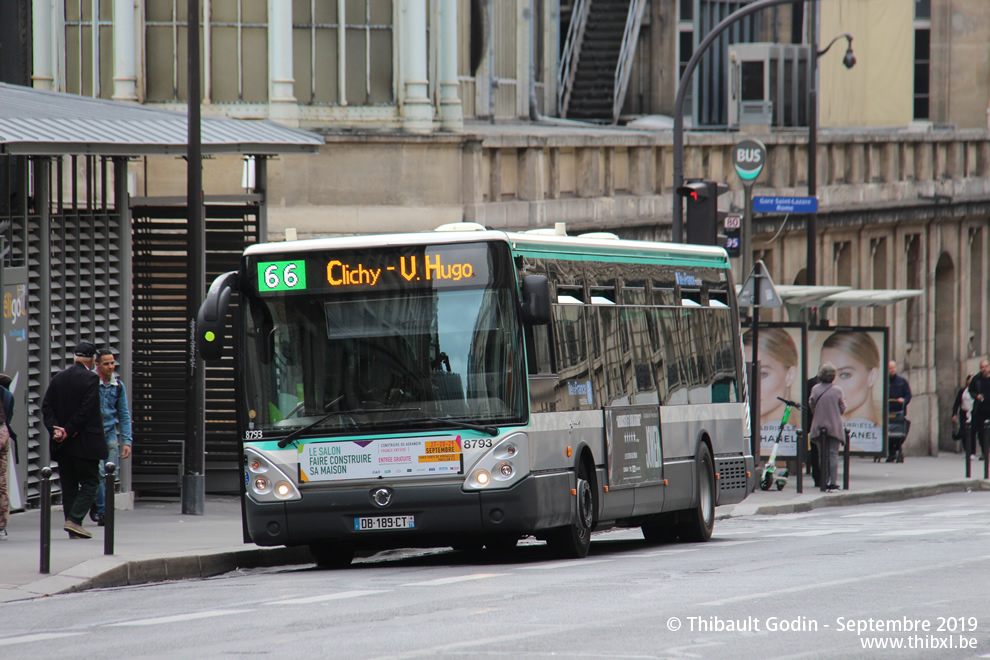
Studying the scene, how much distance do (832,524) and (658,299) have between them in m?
4.38

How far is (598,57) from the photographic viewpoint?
45.6 meters

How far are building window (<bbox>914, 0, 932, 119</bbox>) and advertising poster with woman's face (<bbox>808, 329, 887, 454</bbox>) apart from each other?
27.7m

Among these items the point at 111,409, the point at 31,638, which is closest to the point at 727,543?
the point at 111,409

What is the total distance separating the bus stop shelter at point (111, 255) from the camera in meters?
17.8

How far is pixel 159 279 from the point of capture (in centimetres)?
2098

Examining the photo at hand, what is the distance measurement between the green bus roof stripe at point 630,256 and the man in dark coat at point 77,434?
13.7ft

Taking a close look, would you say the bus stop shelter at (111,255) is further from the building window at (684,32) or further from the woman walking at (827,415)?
the building window at (684,32)

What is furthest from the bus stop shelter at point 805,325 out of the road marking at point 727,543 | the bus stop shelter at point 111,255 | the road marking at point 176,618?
the road marking at point 176,618

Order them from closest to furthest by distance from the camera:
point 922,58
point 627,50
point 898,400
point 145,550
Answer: point 145,550, point 898,400, point 627,50, point 922,58

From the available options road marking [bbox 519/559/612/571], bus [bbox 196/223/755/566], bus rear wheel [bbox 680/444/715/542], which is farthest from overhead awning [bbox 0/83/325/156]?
road marking [bbox 519/559/612/571]

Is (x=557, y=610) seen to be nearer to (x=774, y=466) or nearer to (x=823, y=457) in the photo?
(x=823, y=457)

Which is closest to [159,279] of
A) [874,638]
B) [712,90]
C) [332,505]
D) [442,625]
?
[332,505]

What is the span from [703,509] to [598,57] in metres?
28.9

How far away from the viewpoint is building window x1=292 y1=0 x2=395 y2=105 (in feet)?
77.7
